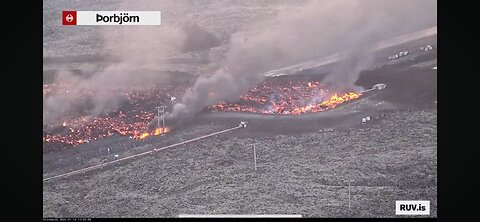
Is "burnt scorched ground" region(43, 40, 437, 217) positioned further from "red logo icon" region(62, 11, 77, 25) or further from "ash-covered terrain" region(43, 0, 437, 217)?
"red logo icon" region(62, 11, 77, 25)

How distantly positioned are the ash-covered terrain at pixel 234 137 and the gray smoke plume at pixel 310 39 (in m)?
0.02

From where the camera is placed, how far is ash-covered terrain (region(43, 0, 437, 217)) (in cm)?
736

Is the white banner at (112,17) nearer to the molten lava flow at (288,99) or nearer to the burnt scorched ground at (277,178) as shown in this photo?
the molten lava flow at (288,99)

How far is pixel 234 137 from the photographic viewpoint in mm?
7426

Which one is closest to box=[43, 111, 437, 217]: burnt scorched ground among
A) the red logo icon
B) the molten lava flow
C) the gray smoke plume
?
the molten lava flow

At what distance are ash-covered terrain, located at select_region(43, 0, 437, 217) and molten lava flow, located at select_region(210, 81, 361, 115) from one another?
5 centimetres

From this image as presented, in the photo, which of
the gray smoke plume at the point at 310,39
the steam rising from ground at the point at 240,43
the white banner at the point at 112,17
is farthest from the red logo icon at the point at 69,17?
the gray smoke plume at the point at 310,39

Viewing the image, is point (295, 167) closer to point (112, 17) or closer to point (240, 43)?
point (240, 43)

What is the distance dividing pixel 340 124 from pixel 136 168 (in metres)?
1.68

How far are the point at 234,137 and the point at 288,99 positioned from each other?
0.53 meters

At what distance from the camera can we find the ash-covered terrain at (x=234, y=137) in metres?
7.36

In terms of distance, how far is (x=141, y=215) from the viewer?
7.40 metres
